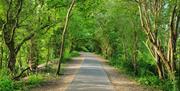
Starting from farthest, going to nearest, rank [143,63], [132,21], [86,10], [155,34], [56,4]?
[143,63] < [132,21] < [86,10] < [56,4] < [155,34]

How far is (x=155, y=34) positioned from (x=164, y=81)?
277 centimetres

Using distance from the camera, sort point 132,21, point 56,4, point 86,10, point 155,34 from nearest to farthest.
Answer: point 155,34, point 56,4, point 86,10, point 132,21

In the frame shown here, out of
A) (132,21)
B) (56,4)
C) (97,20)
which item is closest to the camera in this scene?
(56,4)

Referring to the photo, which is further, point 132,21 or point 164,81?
point 132,21

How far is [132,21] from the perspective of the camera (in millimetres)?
32719

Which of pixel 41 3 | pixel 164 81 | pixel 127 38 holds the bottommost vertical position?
pixel 164 81

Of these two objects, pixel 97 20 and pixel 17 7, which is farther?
pixel 97 20

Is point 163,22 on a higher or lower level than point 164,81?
higher

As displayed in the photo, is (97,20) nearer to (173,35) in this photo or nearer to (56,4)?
(56,4)

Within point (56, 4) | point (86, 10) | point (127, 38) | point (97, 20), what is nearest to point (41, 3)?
point (56, 4)

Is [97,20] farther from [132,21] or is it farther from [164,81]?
[164,81]

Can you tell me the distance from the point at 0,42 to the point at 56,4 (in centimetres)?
491

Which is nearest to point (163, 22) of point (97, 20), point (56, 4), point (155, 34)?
point (155, 34)

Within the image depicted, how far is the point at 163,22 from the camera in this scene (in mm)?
27812
